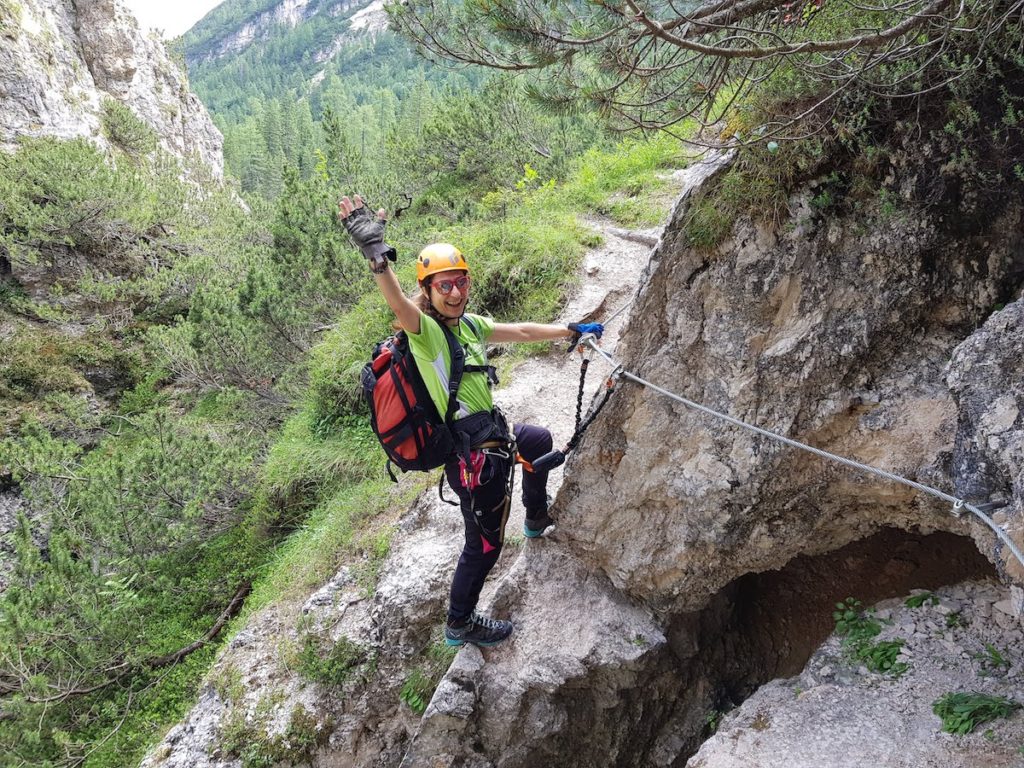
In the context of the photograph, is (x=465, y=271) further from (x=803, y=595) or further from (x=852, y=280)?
(x=803, y=595)

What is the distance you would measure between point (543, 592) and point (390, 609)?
5.36 feet

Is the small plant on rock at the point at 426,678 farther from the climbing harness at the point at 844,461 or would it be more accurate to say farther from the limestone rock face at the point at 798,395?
the climbing harness at the point at 844,461

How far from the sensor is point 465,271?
12.6 ft

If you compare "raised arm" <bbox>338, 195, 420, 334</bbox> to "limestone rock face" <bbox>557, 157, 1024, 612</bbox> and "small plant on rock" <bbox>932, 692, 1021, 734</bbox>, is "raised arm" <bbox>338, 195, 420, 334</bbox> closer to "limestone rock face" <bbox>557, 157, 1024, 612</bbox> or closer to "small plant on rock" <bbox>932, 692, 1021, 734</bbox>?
"limestone rock face" <bbox>557, 157, 1024, 612</bbox>

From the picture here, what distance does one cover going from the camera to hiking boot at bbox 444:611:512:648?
477 cm

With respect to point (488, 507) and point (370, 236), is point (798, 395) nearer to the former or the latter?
point (488, 507)

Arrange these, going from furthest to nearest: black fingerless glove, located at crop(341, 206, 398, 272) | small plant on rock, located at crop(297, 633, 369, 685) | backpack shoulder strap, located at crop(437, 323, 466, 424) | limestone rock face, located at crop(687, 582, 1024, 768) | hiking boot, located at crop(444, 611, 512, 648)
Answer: small plant on rock, located at crop(297, 633, 369, 685)
hiking boot, located at crop(444, 611, 512, 648)
backpack shoulder strap, located at crop(437, 323, 466, 424)
limestone rock face, located at crop(687, 582, 1024, 768)
black fingerless glove, located at crop(341, 206, 398, 272)

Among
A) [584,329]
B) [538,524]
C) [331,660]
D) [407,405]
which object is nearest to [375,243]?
[407,405]

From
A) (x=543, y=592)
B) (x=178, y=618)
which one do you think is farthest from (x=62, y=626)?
(x=543, y=592)

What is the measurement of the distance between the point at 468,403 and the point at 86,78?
34.2 metres

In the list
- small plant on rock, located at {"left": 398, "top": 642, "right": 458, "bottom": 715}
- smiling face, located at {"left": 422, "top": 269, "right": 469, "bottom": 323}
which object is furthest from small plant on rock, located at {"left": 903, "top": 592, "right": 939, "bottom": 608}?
smiling face, located at {"left": 422, "top": 269, "right": 469, "bottom": 323}

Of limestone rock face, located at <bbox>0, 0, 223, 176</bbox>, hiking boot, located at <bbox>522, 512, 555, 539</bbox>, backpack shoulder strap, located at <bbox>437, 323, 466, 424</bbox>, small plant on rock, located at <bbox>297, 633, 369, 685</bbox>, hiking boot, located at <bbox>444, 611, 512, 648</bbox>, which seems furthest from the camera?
limestone rock face, located at <bbox>0, 0, 223, 176</bbox>

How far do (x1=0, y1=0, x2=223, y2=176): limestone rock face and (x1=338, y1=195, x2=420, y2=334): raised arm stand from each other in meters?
25.8

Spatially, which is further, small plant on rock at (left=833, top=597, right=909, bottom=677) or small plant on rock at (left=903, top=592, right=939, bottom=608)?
small plant on rock at (left=903, top=592, right=939, bottom=608)
